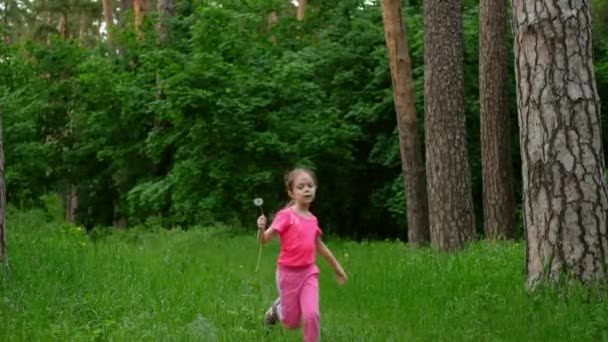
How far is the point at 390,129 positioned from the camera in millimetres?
23828

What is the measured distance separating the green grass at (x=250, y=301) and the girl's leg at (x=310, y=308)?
38 centimetres

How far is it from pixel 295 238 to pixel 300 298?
0.47 meters

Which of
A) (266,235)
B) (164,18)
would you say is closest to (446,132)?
(266,235)

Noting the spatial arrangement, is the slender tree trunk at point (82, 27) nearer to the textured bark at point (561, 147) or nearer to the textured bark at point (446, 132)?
the textured bark at point (446, 132)

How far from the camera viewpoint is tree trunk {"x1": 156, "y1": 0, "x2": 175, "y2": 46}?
81.7 ft

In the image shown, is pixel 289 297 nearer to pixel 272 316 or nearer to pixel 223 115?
pixel 272 316

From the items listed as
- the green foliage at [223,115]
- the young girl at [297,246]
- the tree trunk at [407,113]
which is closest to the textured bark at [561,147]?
the young girl at [297,246]

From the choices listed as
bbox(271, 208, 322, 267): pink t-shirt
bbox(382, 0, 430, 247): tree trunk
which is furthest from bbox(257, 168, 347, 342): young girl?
bbox(382, 0, 430, 247): tree trunk

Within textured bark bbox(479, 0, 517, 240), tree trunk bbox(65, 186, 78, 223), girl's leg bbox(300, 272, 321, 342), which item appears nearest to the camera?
girl's leg bbox(300, 272, 321, 342)

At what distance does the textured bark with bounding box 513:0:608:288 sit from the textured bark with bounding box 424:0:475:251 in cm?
608

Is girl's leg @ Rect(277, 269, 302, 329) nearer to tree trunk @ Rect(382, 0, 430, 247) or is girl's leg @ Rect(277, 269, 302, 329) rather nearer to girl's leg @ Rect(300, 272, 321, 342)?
girl's leg @ Rect(300, 272, 321, 342)

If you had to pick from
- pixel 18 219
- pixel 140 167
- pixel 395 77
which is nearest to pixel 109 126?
pixel 140 167

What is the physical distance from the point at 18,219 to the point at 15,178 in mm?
3820

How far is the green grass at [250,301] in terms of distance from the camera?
6.95 meters
